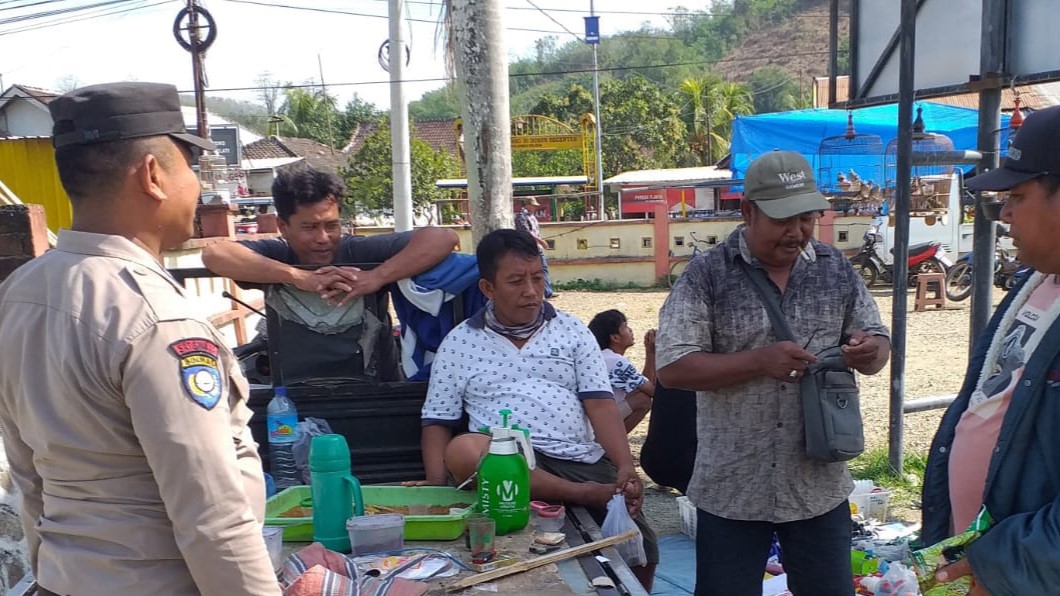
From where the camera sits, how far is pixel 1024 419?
174 cm

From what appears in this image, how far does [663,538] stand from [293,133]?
173 ft

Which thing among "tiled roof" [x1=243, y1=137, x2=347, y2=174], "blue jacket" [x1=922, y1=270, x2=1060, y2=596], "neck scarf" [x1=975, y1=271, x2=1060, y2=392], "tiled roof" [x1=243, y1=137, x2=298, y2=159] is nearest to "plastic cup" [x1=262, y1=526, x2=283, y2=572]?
"blue jacket" [x1=922, y1=270, x2=1060, y2=596]

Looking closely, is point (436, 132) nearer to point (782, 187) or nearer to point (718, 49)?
point (782, 187)

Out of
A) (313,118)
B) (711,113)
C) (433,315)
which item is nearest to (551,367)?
(433,315)

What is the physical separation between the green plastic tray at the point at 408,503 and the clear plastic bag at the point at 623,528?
0.46m

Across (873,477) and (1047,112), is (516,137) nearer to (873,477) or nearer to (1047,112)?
(873,477)

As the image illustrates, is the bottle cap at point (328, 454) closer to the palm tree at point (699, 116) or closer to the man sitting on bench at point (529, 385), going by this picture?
the man sitting on bench at point (529, 385)

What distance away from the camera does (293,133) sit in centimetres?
5394

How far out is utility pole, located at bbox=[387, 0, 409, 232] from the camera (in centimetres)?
1094

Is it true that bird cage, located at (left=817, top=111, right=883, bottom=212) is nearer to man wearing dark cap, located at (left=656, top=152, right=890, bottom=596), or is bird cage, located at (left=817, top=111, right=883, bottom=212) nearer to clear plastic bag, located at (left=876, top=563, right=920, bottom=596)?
man wearing dark cap, located at (left=656, top=152, right=890, bottom=596)

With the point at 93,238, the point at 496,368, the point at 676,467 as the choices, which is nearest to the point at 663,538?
the point at 676,467

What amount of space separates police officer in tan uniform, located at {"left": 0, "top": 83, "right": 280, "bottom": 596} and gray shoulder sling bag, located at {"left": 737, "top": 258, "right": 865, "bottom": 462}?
1.65m

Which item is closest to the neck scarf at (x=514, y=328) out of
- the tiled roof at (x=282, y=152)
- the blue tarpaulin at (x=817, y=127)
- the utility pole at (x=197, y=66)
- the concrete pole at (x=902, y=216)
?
the concrete pole at (x=902, y=216)

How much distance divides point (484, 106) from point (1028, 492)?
10.2 ft
